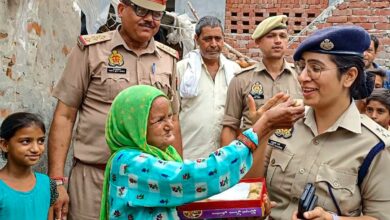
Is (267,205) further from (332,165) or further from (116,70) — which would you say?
(116,70)

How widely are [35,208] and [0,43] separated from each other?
3.21 ft

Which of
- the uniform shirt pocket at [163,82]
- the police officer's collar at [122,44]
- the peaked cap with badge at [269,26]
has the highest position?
the peaked cap with badge at [269,26]

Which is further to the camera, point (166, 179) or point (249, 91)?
point (249, 91)

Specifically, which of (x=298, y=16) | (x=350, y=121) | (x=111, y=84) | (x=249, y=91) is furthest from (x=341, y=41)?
(x=298, y=16)

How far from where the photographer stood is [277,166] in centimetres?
240

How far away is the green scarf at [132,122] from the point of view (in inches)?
86.9

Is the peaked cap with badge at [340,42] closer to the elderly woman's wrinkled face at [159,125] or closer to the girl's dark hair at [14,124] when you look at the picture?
the elderly woman's wrinkled face at [159,125]

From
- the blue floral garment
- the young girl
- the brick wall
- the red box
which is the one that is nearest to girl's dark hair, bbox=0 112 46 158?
the young girl

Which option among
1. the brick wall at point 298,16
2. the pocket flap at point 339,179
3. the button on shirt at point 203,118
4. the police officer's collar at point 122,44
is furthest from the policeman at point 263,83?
the brick wall at point 298,16

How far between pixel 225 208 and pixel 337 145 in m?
0.53

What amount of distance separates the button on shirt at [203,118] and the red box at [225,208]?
6.75ft

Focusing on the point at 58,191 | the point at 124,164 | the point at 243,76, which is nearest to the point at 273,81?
the point at 243,76

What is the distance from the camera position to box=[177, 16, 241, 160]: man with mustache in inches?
174

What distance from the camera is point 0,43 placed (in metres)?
3.20
